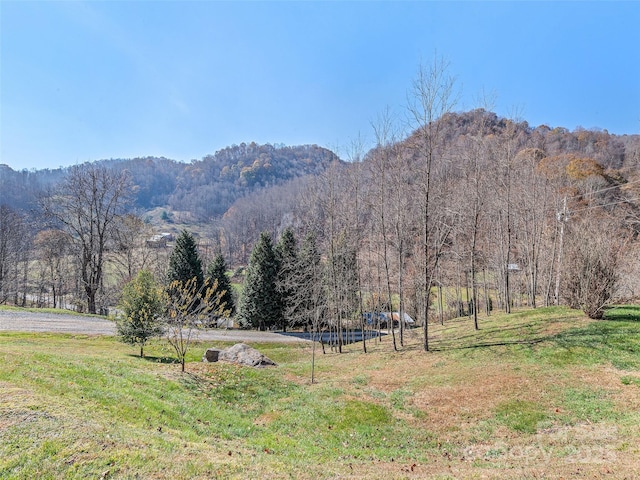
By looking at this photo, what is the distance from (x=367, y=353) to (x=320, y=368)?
371 cm

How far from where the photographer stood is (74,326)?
25.2 m

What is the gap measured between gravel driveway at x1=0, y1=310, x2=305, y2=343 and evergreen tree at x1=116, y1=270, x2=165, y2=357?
6.56 metres

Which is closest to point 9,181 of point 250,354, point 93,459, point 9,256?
point 9,256

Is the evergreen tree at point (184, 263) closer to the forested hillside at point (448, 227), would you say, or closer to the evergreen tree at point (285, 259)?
the forested hillside at point (448, 227)

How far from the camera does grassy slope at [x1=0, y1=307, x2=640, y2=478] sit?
218 inches

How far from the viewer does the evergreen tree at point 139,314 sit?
17000 mm

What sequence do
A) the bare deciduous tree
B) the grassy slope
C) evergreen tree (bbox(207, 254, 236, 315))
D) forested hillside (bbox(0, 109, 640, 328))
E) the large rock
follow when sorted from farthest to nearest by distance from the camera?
evergreen tree (bbox(207, 254, 236, 315)) < the bare deciduous tree < the large rock < forested hillside (bbox(0, 109, 640, 328)) < the grassy slope

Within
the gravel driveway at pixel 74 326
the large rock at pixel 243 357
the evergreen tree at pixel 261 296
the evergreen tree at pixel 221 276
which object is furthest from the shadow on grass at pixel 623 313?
the evergreen tree at pixel 221 276

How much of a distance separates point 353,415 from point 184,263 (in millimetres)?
31040

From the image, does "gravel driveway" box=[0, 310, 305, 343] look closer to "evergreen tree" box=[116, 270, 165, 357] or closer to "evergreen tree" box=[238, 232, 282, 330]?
"evergreen tree" box=[238, 232, 282, 330]

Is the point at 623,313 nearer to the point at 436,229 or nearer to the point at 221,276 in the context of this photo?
the point at 436,229

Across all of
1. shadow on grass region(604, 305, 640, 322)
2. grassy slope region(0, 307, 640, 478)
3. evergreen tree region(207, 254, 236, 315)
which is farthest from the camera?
evergreen tree region(207, 254, 236, 315)

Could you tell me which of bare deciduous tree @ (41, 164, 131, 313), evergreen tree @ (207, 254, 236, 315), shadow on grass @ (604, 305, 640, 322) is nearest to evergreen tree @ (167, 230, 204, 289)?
evergreen tree @ (207, 254, 236, 315)

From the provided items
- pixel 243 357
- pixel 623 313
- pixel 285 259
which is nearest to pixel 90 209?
pixel 285 259
